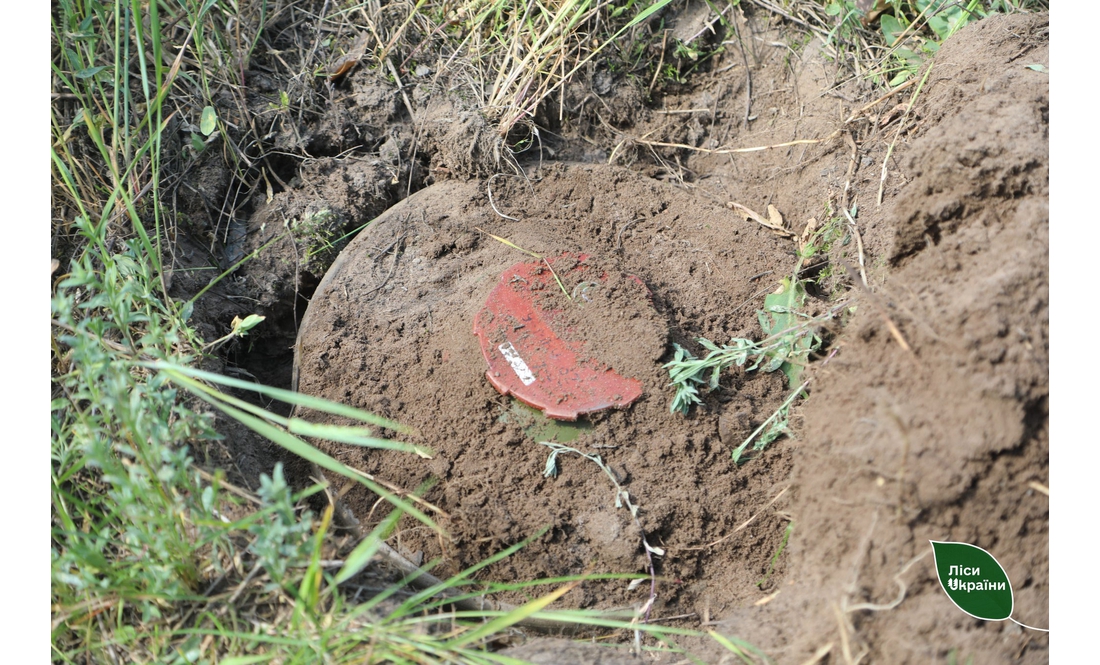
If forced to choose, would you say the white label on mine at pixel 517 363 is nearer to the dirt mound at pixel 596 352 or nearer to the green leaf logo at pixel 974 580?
the dirt mound at pixel 596 352

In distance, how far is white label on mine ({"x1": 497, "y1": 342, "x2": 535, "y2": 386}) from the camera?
176 cm

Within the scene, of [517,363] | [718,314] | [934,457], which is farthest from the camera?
[718,314]

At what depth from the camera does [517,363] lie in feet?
5.83

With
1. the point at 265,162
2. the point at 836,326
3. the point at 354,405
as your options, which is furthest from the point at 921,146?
the point at 265,162

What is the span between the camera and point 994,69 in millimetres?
1898

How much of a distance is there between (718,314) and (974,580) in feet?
2.74

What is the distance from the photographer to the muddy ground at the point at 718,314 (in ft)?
4.28

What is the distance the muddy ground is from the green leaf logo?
18mm

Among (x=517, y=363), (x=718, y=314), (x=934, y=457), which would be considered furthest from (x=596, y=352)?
(x=934, y=457)

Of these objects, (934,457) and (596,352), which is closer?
(934,457)

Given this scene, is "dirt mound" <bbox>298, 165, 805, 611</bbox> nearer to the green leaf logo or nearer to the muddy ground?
the muddy ground

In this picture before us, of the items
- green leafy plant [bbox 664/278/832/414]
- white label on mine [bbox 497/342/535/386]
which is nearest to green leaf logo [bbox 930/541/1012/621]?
green leafy plant [bbox 664/278/832/414]

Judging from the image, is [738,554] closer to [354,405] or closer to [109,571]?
[354,405]

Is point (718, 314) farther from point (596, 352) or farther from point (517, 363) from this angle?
point (517, 363)
